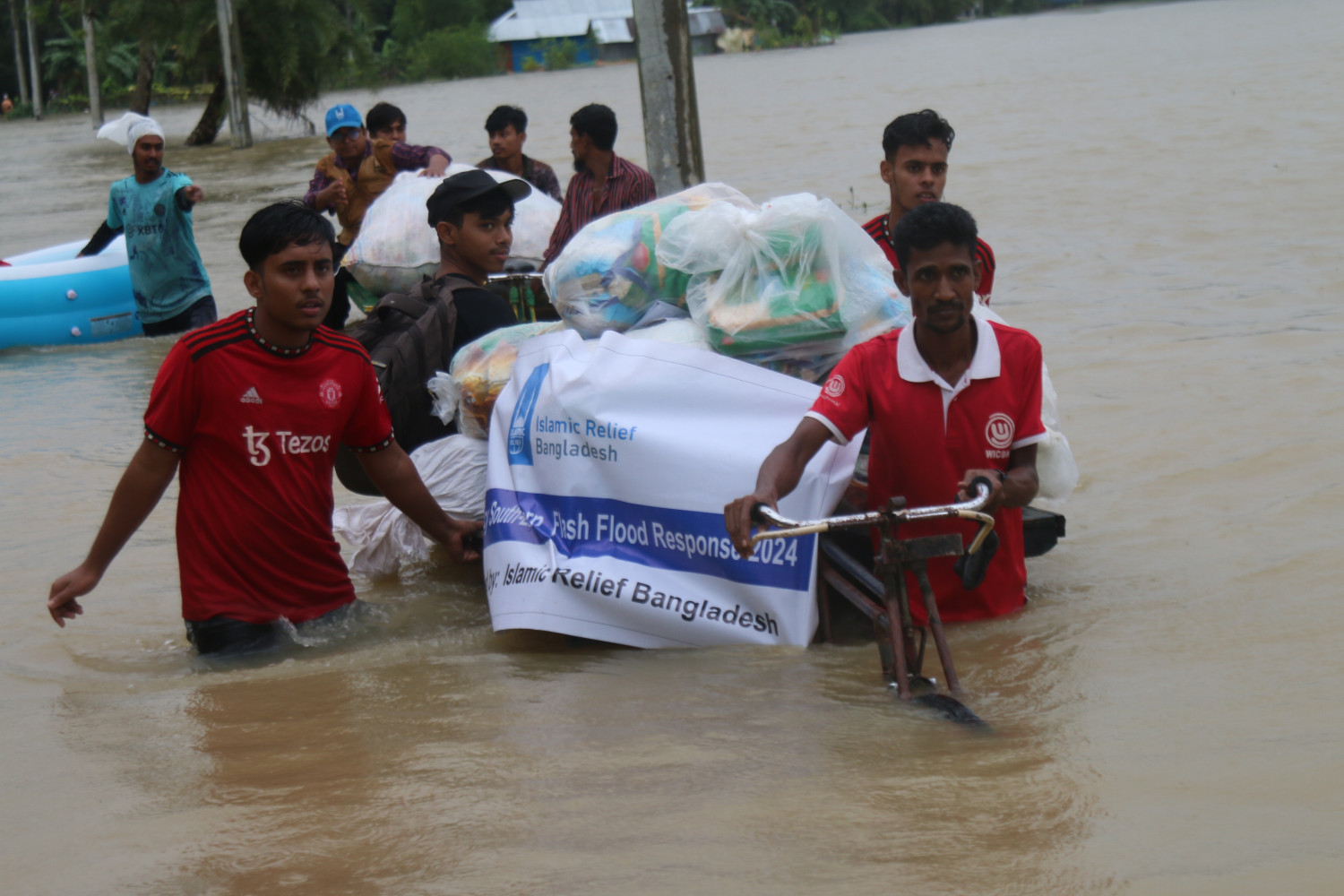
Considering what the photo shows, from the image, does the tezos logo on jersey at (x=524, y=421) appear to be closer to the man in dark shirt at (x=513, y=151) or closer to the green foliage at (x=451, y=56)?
the man in dark shirt at (x=513, y=151)

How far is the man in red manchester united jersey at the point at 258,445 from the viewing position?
3260mm

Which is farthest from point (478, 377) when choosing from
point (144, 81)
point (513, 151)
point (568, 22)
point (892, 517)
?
point (568, 22)

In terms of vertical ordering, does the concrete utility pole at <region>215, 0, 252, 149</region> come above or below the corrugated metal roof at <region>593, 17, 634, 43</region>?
below

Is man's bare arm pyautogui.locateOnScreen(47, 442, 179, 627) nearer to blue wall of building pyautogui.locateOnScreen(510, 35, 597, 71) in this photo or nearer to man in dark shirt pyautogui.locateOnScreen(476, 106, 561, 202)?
man in dark shirt pyautogui.locateOnScreen(476, 106, 561, 202)

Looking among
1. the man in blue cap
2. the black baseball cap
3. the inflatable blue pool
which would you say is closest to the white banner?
the black baseball cap

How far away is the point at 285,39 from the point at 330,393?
2943 centimetres

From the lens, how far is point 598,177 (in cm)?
642

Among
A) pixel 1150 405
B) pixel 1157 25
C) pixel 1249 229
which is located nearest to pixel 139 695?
pixel 1150 405

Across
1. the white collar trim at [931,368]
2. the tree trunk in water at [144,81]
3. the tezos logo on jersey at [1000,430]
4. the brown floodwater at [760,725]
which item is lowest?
the brown floodwater at [760,725]

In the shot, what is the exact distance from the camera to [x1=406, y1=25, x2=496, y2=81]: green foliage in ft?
214

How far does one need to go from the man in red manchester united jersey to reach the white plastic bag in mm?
370

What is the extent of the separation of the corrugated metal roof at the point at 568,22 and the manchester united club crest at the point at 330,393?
70.7 m

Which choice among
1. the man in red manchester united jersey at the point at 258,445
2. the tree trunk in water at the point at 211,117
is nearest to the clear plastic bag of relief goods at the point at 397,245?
the man in red manchester united jersey at the point at 258,445

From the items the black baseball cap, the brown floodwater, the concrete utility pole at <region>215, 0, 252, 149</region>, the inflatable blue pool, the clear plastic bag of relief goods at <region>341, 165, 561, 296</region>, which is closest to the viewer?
the brown floodwater
